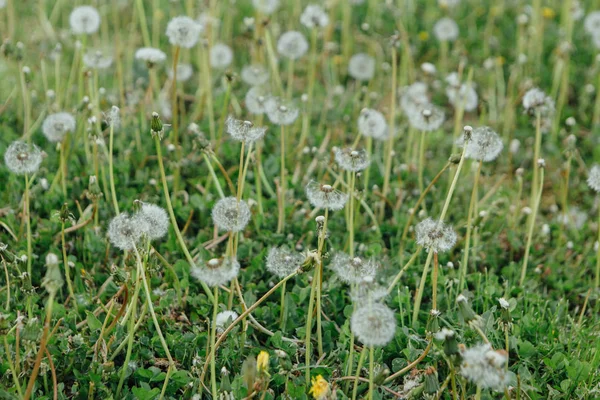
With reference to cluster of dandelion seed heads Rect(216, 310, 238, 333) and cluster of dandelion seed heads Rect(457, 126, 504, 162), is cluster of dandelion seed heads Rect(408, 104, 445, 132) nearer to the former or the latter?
cluster of dandelion seed heads Rect(457, 126, 504, 162)

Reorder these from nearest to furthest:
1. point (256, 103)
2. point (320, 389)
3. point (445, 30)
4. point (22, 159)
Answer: point (320, 389) → point (22, 159) → point (256, 103) → point (445, 30)

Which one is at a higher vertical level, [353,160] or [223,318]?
[353,160]

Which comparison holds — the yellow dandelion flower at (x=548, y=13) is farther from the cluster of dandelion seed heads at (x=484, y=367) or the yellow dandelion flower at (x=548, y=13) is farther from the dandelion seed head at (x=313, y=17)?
the cluster of dandelion seed heads at (x=484, y=367)

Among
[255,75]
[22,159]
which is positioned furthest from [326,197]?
[255,75]

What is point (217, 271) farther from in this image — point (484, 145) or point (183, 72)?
point (183, 72)

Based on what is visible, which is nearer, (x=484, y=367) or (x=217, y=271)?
(x=484, y=367)

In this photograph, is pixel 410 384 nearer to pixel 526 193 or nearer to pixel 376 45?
pixel 526 193

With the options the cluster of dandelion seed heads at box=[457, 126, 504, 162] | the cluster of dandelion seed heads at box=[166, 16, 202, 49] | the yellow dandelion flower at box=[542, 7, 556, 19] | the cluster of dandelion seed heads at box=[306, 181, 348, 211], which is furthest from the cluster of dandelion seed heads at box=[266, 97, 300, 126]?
the yellow dandelion flower at box=[542, 7, 556, 19]
